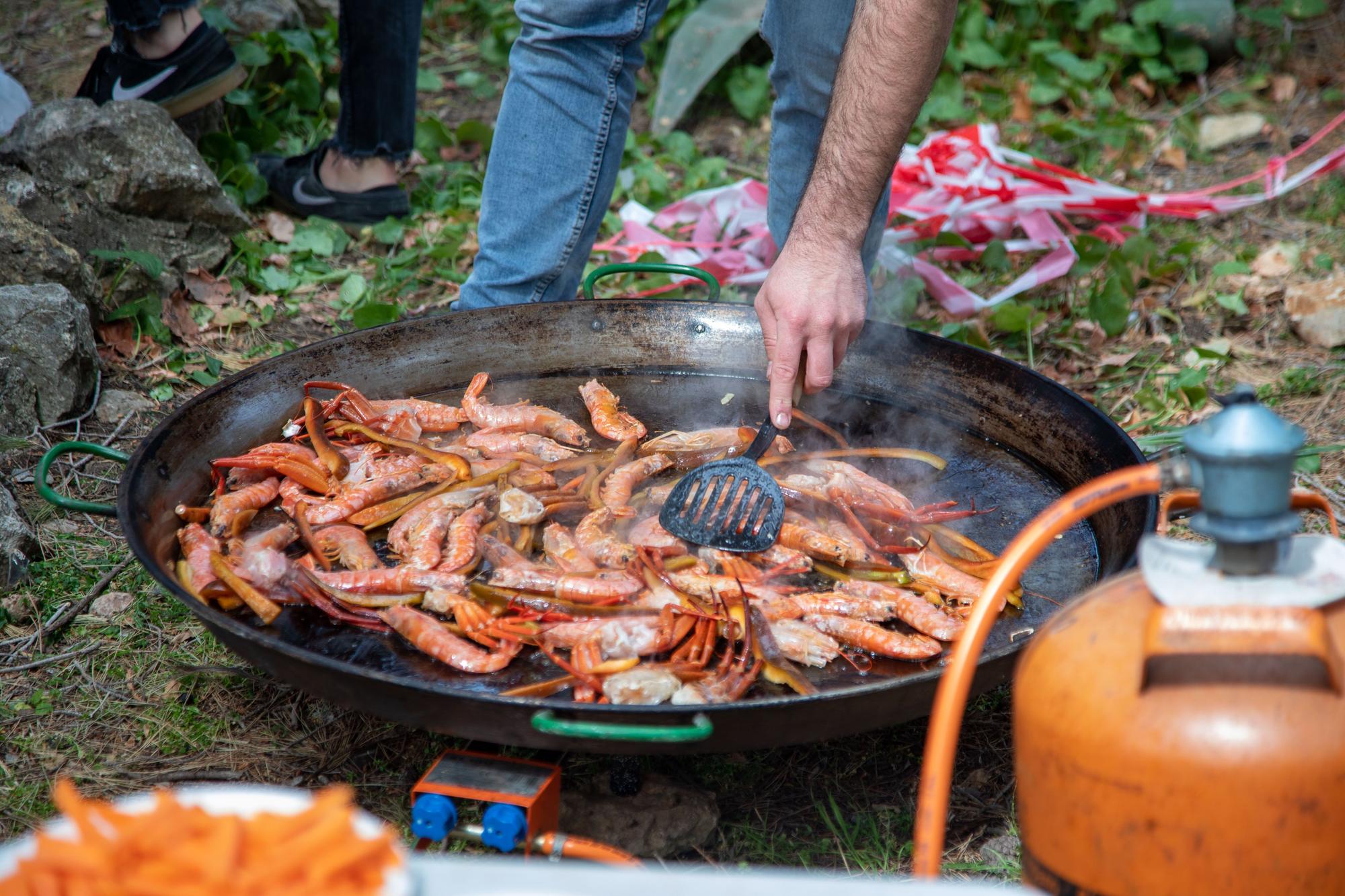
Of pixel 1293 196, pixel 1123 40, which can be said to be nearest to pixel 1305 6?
pixel 1123 40

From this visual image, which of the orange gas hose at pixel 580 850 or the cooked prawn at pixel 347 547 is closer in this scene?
the orange gas hose at pixel 580 850

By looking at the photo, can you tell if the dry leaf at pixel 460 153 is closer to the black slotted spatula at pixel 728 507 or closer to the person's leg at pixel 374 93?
the person's leg at pixel 374 93

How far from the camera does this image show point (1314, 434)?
4125 mm

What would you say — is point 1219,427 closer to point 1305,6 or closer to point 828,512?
point 828,512

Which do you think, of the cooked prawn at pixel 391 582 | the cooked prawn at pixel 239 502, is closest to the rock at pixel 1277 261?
the cooked prawn at pixel 391 582

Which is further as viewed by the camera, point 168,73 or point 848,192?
point 168,73

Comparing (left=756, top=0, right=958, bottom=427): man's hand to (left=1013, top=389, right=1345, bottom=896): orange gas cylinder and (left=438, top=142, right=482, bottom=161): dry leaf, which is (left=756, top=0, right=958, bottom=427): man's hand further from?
(left=438, top=142, right=482, bottom=161): dry leaf

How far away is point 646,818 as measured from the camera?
237 centimetres

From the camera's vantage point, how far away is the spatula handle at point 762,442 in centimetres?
292

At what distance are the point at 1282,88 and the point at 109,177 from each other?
7.28m

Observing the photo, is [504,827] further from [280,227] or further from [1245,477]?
[280,227]

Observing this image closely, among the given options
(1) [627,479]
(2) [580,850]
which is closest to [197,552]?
(1) [627,479]

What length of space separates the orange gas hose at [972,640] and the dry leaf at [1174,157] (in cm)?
601

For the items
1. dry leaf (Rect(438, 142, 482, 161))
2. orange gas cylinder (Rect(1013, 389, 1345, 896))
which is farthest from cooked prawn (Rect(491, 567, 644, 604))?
dry leaf (Rect(438, 142, 482, 161))
